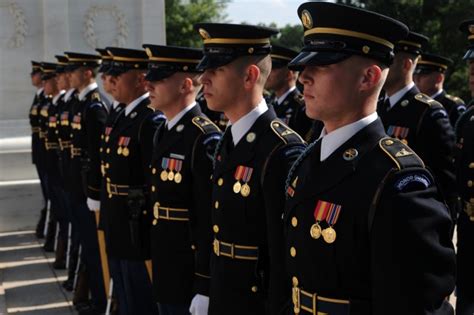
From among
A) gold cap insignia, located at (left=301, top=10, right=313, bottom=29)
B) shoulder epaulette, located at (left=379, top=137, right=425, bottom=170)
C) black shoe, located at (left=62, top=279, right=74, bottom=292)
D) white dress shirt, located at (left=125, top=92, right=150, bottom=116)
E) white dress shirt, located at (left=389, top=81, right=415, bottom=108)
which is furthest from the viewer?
black shoe, located at (left=62, top=279, right=74, bottom=292)

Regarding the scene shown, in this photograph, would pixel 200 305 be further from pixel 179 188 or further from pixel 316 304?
pixel 316 304

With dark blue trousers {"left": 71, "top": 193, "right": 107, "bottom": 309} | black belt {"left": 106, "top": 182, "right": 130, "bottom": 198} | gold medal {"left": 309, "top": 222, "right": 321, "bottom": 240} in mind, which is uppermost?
gold medal {"left": 309, "top": 222, "right": 321, "bottom": 240}

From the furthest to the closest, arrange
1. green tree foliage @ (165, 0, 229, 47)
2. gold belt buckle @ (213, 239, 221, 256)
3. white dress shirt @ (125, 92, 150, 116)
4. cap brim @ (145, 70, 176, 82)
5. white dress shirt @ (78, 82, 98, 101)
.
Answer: green tree foliage @ (165, 0, 229, 47)
white dress shirt @ (78, 82, 98, 101)
white dress shirt @ (125, 92, 150, 116)
cap brim @ (145, 70, 176, 82)
gold belt buckle @ (213, 239, 221, 256)

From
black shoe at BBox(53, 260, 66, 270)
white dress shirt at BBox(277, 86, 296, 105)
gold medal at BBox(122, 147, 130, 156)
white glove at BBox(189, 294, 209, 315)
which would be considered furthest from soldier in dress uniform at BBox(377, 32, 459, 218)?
black shoe at BBox(53, 260, 66, 270)

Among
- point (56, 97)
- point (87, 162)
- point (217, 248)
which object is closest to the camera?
point (217, 248)

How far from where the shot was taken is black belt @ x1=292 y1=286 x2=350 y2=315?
2.42 m

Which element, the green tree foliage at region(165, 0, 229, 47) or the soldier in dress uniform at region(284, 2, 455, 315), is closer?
the soldier in dress uniform at region(284, 2, 455, 315)

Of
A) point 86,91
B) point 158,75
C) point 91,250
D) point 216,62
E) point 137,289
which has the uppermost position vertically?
point 216,62

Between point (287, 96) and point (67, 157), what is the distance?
2374mm

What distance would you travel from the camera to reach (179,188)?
4203 millimetres

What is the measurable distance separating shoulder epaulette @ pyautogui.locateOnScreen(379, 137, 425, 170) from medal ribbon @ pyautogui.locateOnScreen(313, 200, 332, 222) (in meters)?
0.26

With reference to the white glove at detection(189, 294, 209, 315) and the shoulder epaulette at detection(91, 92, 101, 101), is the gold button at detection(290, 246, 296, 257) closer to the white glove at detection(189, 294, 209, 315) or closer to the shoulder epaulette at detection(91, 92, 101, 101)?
the white glove at detection(189, 294, 209, 315)

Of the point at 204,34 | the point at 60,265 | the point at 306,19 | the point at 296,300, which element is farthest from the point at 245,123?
the point at 60,265

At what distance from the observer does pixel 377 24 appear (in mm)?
2545
